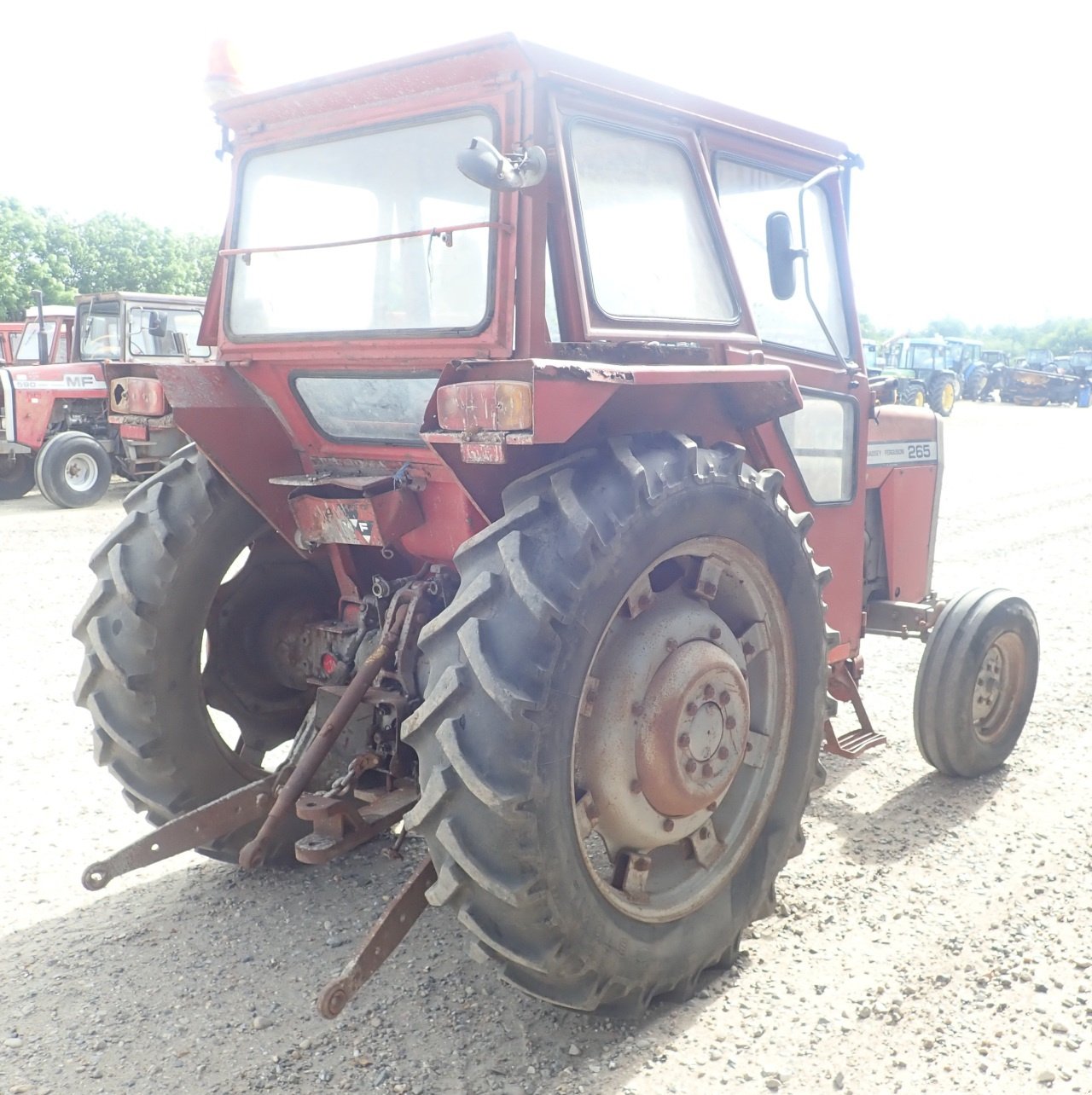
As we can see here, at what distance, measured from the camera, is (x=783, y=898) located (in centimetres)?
335

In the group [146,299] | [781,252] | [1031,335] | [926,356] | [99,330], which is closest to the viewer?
[781,252]

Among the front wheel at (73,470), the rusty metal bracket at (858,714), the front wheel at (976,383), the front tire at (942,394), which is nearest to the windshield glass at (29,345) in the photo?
the front wheel at (73,470)

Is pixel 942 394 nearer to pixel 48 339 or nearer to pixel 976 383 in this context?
pixel 976 383

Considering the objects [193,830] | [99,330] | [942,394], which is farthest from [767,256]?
[942,394]

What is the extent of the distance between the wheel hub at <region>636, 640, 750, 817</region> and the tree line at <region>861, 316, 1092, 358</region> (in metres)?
52.8

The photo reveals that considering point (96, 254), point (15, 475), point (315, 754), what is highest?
point (96, 254)

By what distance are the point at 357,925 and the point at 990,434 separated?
21.5 m

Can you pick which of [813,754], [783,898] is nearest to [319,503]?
[813,754]

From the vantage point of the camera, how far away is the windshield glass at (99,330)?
12383 mm

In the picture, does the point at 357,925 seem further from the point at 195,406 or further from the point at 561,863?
the point at 195,406

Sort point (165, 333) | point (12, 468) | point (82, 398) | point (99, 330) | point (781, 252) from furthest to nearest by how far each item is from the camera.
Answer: point (12, 468) < point (82, 398) < point (99, 330) < point (165, 333) < point (781, 252)

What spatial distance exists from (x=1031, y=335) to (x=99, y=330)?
64194mm

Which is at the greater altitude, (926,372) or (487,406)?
(926,372)

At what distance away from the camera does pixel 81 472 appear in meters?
12.3
